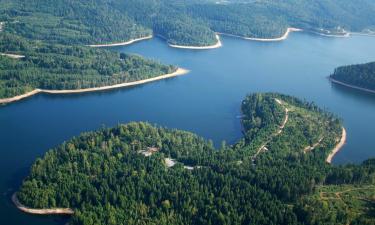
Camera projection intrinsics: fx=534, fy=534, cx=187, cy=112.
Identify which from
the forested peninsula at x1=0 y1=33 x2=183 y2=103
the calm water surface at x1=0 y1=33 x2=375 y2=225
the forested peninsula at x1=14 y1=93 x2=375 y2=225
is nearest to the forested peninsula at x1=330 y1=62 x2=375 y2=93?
the calm water surface at x1=0 y1=33 x2=375 y2=225

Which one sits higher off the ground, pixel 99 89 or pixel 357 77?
pixel 357 77

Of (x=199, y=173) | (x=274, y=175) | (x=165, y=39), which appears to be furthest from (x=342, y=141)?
(x=165, y=39)

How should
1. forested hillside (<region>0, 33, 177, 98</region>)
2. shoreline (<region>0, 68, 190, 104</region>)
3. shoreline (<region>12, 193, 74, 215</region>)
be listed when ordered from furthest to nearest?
forested hillside (<region>0, 33, 177, 98</region>), shoreline (<region>0, 68, 190, 104</region>), shoreline (<region>12, 193, 74, 215</region>)

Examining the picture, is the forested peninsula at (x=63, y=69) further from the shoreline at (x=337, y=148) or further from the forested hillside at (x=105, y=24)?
the shoreline at (x=337, y=148)

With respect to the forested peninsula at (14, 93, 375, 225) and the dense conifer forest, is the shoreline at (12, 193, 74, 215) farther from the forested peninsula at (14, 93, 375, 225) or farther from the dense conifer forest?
the dense conifer forest

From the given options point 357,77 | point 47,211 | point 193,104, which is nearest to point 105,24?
point 193,104

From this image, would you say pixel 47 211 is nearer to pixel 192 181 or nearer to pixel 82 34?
pixel 192 181

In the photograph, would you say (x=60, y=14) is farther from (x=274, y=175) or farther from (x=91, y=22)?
(x=274, y=175)
